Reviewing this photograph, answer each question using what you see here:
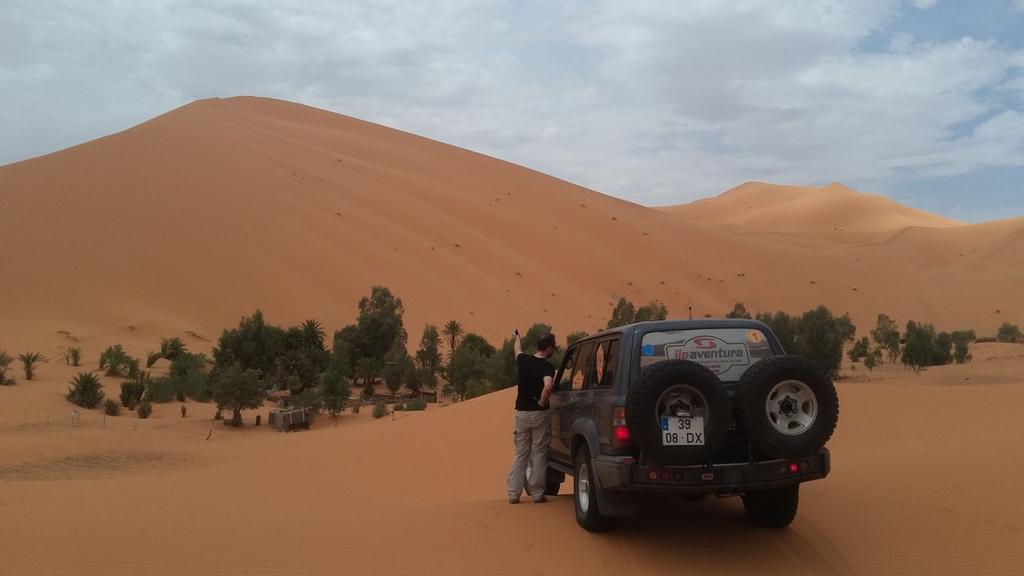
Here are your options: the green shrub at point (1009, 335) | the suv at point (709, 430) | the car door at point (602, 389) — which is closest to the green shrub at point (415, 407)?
the car door at point (602, 389)

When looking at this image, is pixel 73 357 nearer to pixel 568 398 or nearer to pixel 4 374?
pixel 4 374

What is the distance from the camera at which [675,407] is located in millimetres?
6043

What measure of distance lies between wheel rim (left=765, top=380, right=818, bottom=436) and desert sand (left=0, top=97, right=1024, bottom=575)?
1147 millimetres

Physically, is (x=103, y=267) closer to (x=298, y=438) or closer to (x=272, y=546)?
(x=298, y=438)

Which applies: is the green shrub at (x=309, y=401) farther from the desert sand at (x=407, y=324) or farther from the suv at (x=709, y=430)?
the suv at (x=709, y=430)

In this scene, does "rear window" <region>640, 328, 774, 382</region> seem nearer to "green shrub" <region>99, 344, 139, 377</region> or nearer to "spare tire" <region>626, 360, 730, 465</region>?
"spare tire" <region>626, 360, 730, 465</region>

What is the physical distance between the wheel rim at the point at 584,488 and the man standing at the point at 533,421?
3.60ft

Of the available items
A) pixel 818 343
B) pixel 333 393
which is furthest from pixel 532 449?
pixel 818 343

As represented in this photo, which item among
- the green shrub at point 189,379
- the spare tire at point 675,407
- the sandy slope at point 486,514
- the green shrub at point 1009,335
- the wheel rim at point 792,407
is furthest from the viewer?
the green shrub at point 1009,335

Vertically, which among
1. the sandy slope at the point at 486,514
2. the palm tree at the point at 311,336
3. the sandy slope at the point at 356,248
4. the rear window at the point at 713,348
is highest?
the sandy slope at the point at 356,248

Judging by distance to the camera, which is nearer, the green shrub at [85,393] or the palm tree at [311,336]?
the green shrub at [85,393]

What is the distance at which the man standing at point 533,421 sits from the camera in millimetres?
8266

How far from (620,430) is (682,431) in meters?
0.50

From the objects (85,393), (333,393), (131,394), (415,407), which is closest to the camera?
(85,393)
